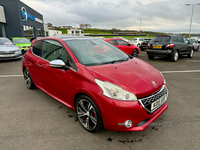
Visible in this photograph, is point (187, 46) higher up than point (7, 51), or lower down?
higher up

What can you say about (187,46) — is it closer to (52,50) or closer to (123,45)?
(123,45)

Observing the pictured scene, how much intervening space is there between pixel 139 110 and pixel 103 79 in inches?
27.3

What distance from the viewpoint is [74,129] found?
2.68 metres

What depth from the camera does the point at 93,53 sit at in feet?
10.2

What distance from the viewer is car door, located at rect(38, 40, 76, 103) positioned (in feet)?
8.97

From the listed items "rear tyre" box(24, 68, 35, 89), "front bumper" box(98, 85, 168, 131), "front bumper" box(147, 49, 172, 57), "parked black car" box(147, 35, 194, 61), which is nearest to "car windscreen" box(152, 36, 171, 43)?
"parked black car" box(147, 35, 194, 61)

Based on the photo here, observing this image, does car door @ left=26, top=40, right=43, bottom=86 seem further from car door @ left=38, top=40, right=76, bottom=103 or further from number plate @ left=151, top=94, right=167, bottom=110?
number plate @ left=151, top=94, right=167, bottom=110

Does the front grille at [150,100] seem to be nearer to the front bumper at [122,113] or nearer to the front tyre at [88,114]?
the front bumper at [122,113]

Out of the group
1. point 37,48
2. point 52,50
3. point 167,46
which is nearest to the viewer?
point 52,50

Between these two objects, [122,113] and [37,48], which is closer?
[122,113]

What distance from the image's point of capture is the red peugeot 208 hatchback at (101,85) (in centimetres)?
216

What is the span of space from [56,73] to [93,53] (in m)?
0.85

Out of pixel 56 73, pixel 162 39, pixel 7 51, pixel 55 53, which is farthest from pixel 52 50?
pixel 162 39

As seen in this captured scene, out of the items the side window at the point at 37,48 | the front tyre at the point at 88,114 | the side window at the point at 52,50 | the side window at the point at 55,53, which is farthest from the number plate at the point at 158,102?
the side window at the point at 37,48
